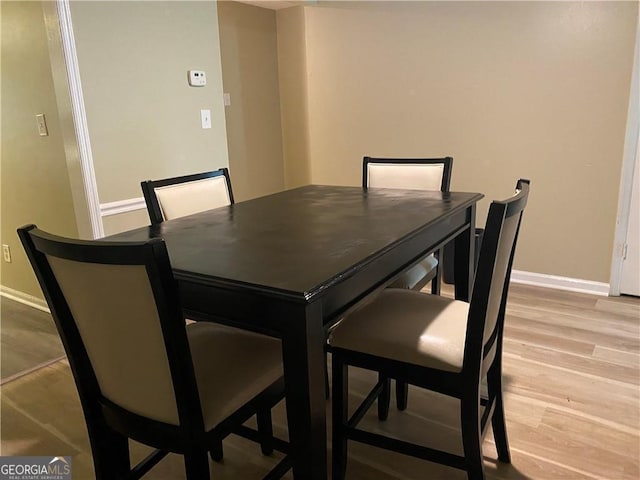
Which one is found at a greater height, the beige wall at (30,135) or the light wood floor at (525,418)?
the beige wall at (30,135)

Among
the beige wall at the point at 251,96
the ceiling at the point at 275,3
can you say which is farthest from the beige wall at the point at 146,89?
the ceiling at the point at 275,3

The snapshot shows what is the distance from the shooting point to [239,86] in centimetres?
379

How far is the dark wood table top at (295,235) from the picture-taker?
3.51 ft

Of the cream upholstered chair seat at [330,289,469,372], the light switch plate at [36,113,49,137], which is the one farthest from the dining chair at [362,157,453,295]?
the light switch plate at [36,113,49,137]

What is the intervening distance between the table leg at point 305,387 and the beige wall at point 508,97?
2.58 meters

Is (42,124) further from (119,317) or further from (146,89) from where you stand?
(119,317)

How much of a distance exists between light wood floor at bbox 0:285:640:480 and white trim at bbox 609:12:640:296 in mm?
448

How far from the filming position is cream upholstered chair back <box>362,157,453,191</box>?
2.38 meters

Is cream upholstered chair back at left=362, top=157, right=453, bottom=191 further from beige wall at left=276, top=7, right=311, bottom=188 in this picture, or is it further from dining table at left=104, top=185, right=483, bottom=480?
beige wall at left=276, top=7, right=311, bottom=188

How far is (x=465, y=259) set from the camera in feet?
6.74

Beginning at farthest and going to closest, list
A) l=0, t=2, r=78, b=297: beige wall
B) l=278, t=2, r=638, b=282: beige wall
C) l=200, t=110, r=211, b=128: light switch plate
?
1. l=200, t=110, r=211, b=128: light switch plate
2. l=278, t=2, r=638, b=282: beige wall
3. l=0, t=2, r=78, b=297: beige wall

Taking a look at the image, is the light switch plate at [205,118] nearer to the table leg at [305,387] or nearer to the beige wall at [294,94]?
the beige wall at [294,94]

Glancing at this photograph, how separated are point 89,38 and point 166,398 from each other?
2.01m
